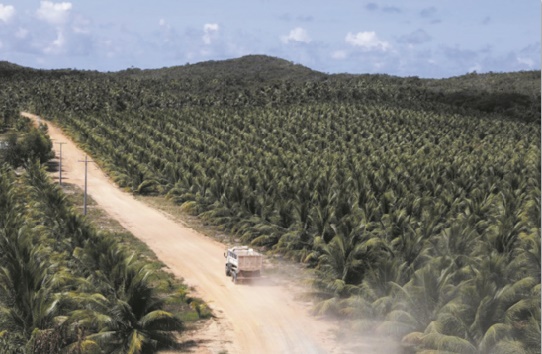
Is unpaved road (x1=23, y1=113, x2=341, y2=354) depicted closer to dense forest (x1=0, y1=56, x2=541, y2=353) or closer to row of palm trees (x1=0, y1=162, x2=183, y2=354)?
dense forest (x1=0, y1=56, x2=541, y2=353)

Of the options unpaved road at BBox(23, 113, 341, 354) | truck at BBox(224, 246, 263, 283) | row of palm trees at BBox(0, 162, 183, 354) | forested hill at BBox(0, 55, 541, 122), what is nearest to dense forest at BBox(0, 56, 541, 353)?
forested hill at BBox(0, 55, 541, 122)

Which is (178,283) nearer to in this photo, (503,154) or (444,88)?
(503,154)

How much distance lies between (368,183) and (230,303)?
21.7 m

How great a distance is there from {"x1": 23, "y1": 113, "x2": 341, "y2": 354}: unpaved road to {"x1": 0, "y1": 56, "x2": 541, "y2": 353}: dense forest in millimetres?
1645

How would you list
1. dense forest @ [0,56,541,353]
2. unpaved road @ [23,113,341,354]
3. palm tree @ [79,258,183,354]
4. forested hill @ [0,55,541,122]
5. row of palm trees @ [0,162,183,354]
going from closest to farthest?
row of palm trees @ [0,162,183,354]
palm tree @ [79,258,183,354]
dense forest @ [0,56,541,353]
unpaved road @ [23,113,341,354]
forested hill @ [0,55,541,122]

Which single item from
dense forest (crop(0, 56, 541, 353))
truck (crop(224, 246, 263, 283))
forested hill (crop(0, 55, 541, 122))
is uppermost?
forested hill (crop(0, 55, 541, 122))

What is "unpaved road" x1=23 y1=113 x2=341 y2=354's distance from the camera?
89.8ft

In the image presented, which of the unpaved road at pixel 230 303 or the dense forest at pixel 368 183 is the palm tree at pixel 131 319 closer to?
the unpaved road at pixel 230 303

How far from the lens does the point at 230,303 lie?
32188 mm

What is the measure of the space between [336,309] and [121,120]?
7930 cm

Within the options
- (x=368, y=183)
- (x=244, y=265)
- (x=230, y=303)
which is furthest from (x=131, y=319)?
(x=368, y=183)

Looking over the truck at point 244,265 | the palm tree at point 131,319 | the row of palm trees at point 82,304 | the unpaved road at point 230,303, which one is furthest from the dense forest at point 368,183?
the row of palm trees at point 82,304

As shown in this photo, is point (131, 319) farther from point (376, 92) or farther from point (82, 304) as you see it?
point (376, 92)

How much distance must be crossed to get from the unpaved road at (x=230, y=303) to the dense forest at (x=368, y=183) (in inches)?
64.8
